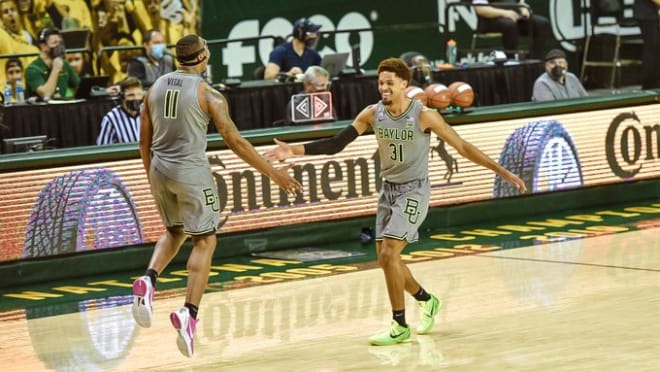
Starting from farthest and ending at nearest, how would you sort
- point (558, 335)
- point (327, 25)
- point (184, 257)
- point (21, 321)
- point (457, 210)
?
1. point (327, 25)
2. point (457, 210)
3. point (184, 257)
4. point (21, 321)
5. point (558, 335)

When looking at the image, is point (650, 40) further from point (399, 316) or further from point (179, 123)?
point (179, 123)

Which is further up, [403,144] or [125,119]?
[403,144]

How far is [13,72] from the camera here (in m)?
16.5

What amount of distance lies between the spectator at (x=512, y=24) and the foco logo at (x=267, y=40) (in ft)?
6.44

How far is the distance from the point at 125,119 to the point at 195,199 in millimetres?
5467

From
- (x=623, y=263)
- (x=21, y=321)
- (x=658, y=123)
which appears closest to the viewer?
(x=21, y=321)

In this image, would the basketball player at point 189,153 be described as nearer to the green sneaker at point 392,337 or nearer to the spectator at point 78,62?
the green sneaker at point 392,337

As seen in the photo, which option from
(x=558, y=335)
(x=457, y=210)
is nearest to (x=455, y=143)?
(x=558, y=335)

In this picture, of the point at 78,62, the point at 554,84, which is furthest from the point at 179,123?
the point at 554,84

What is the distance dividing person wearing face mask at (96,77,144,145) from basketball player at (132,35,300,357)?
511 centimetres

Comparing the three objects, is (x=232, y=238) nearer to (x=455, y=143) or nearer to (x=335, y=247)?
(x=335, y=247)

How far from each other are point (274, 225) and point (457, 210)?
7.17 ft

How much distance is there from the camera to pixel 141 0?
19266 mm

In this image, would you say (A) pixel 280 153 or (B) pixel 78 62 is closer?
(A) pixel 280 153
